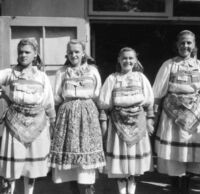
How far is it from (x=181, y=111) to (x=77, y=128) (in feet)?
3.37

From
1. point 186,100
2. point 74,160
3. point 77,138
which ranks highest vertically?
point 186,100

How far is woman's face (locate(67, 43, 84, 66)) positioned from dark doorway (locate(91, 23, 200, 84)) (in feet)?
9.90

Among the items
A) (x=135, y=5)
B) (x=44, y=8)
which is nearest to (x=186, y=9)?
(x=135, y=5)

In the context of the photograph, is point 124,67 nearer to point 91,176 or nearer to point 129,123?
point 129,123

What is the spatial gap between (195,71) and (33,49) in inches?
62.8

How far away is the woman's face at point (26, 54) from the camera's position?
12.1 ft

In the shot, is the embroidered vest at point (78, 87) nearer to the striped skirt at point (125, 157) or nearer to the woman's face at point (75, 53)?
the woman's face at point (75, 53)

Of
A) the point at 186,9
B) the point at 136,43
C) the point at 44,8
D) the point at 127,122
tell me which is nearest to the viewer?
the point at 127,122

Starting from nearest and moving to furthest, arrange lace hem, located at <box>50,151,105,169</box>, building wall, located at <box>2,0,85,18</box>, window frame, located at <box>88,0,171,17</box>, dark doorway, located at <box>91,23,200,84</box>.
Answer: lace hem, located at <box>50,151,105,169</box>, building wall, located at <box>2,0,85,18</box>, window frame, located at <box>88,0,171,17</box>, dark doorway, located at <box>91,23,200,84</box>

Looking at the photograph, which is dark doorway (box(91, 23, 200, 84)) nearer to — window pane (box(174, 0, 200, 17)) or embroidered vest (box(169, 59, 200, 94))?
window pane (box(174, 0, 200, 17))

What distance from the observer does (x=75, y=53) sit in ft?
12.3

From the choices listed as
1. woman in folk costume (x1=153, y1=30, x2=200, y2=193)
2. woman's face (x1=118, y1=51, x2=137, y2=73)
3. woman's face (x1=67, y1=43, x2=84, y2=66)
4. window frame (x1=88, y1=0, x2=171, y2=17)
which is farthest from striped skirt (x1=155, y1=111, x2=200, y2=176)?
window frame (x1=88, y1=0, x2=171, y2=17)

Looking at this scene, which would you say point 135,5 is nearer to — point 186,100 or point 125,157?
point 186,100

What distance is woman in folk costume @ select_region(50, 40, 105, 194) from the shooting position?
370 centimetres
